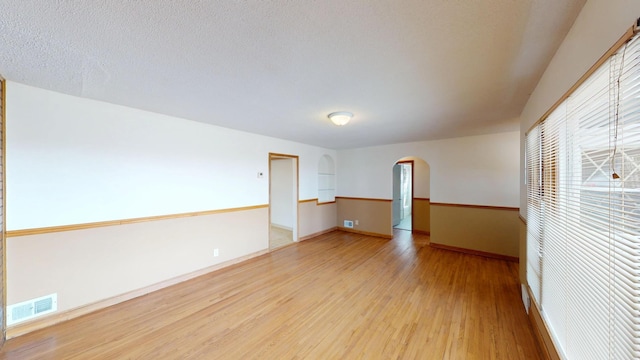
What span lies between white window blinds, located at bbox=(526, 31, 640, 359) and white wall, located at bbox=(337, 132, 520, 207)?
107 inches

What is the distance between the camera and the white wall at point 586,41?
85 centimetres

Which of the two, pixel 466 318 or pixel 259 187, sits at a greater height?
pixel 259 187

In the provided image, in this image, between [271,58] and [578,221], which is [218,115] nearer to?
[271,58]

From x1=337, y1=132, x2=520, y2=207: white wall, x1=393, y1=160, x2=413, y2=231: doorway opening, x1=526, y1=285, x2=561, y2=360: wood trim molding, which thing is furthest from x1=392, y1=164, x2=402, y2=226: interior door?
x1=526, y1=285, x2=561, y2=360: wood trim molding

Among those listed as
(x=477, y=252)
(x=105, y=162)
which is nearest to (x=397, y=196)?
(x=477, y=252)

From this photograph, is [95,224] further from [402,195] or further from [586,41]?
[402,195]

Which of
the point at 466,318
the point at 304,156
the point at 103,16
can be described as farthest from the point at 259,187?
the point at 466,318

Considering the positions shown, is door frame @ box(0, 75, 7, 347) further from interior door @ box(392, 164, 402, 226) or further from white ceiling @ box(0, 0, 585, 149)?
interior door @ box(392, 164, 402, 226)

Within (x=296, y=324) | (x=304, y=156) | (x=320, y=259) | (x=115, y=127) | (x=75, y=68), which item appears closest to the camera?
(x=75, y=68)

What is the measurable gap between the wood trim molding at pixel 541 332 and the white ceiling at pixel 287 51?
2.06 m

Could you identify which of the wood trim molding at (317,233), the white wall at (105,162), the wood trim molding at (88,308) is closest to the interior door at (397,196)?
the wood trim molding at (317,233)

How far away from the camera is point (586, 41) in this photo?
1.12m

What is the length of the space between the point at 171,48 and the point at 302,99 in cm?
121

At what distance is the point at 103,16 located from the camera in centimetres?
118
